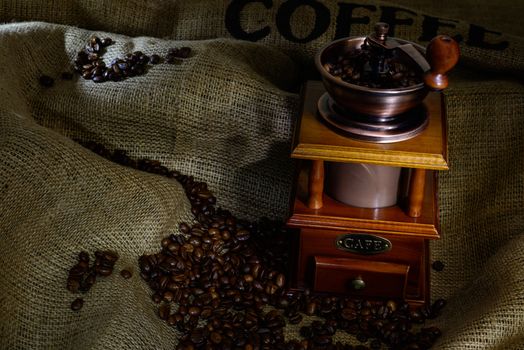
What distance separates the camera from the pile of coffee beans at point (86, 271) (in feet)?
6.19

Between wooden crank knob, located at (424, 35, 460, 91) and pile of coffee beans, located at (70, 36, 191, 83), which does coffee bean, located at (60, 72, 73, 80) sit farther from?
wooden crank knob, located at (424, 35, 460, 91)

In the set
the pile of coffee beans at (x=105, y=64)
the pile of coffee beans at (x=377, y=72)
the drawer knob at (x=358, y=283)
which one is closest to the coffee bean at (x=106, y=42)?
the pile of coffee beans at (x=105, y=64)

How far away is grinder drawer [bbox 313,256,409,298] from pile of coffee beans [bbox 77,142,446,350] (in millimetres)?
27

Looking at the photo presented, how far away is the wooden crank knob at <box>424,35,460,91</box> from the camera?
1.63m

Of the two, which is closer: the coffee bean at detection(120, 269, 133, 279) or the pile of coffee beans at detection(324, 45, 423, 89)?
the pile of coffee beans at detection(324, 45, 423, 89)

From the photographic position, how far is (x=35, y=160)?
1945mm

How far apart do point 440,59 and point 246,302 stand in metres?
0.79

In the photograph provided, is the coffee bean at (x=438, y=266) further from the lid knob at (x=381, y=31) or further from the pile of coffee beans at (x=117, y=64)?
the pile of coffee beans at (x=117, y=64)

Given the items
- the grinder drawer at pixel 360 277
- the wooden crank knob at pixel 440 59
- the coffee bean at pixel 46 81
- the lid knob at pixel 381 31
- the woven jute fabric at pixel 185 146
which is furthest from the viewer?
the coffee bean at pixel 46 81

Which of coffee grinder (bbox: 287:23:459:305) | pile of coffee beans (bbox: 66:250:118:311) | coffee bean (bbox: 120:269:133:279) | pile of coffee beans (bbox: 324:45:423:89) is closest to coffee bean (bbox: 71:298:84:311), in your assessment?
pile of coffee beans (bbox: 66:250:118:311)

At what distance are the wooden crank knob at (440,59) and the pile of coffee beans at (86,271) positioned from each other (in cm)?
89

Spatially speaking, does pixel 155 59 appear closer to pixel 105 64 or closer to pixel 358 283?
pixel 105 64

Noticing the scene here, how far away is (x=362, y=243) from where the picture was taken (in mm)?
1936

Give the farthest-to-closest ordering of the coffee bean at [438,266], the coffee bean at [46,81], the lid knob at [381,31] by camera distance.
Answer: the coffee bean at [46,81], the coffee bean at [438,266], the lid knob at [381,31]
